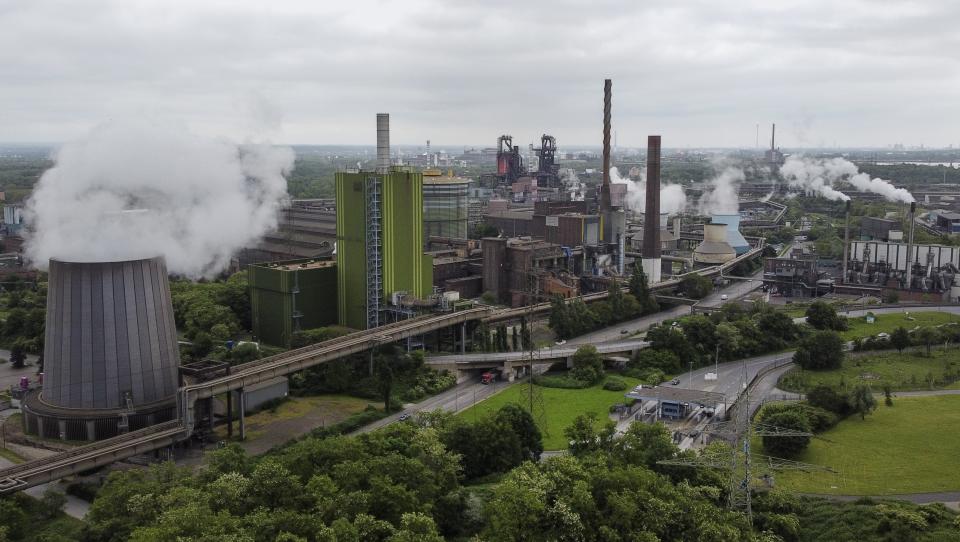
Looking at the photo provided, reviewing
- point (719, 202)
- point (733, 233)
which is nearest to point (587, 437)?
point (733, 233)

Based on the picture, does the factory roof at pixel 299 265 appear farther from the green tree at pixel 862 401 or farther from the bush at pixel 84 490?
the green tree at pixel 862 401

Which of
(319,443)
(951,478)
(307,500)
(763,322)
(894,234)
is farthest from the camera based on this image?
(894,234)

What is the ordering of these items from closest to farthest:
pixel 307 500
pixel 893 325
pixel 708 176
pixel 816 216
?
pixel 307 500 < pixel 893 325 < pixel 816 216 < pixel 708 176

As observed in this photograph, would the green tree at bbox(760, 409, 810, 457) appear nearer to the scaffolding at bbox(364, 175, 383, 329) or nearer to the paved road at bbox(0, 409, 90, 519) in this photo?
the scaffolding at bbox(364, 175, 383, 329)

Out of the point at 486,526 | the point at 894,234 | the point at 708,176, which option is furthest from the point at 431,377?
the point at 708,176

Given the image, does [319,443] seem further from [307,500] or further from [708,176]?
[708,176]

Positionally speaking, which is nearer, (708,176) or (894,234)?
(894,234)

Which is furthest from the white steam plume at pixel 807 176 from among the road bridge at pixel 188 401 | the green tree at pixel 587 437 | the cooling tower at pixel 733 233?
the green tree at pixel 587 437

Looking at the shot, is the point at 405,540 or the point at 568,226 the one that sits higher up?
the point at 568,226

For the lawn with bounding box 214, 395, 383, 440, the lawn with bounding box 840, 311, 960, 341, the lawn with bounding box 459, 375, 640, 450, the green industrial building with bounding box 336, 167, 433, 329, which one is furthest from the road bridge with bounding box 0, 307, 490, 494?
the lawn with bounding box 840, 311, 960, 341
